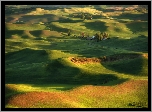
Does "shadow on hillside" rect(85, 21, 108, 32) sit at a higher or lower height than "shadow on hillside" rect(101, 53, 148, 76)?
lower

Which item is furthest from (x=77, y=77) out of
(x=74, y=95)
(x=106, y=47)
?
(x=106, y=47)

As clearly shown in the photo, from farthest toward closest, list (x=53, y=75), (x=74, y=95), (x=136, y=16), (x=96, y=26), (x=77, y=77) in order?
(x=136, y=16) → (x=96, y=26) → (x=53, y=75) → (x=77, y=77) → (x=74, y=95)

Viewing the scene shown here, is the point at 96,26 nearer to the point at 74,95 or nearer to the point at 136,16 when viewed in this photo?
the point at 136,16

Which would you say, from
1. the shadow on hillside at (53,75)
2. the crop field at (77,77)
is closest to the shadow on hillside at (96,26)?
the crop field at (77,77)

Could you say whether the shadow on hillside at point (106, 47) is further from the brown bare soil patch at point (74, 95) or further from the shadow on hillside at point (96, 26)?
the brown bare soil patch at point (74, 95)

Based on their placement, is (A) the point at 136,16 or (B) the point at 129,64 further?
(A) the point at 136,16

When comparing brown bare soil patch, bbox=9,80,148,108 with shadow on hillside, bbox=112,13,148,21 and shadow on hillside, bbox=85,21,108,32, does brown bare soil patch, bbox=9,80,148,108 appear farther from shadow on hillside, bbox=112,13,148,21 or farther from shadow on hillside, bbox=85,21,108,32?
shadow on hillside, bbox=112,13,148,21

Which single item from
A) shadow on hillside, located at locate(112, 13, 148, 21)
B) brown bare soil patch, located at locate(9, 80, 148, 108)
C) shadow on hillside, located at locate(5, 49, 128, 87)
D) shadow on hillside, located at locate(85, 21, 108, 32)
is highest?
brown bare soil patch, located at locate(9, 80, 148, 108)

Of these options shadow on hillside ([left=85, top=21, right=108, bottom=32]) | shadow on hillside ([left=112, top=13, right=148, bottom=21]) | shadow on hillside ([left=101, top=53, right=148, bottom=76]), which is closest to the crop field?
shadow on hillside ([left=101, top=53, right=148, bottom=76])

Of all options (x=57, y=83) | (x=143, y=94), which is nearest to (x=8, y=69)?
(x=57, y=83)

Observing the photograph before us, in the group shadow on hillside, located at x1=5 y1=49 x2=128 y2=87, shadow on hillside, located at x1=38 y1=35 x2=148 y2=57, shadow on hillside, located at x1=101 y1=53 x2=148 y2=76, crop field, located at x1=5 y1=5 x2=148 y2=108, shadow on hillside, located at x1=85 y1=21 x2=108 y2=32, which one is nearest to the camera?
crop field, located at x1=5 y1=5 x2=148 y2=108

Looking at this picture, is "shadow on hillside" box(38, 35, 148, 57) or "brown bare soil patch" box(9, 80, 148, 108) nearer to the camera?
"brown bare soil patch" box(9, 80, 148, 108)
